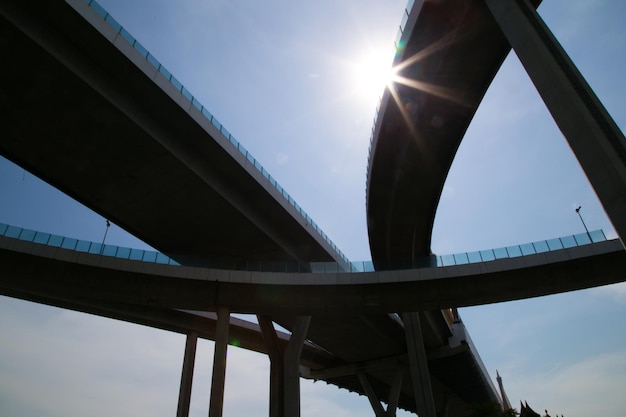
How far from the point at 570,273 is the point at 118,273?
23.1 m

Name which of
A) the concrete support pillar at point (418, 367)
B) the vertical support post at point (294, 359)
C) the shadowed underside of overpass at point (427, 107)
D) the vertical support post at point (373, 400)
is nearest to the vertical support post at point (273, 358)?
the vertical support post at point (294, 359)

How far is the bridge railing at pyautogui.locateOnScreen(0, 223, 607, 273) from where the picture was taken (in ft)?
62.1

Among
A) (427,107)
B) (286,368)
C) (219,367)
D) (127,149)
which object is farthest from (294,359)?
(427,107)

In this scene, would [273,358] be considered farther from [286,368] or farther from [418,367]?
[418,367]

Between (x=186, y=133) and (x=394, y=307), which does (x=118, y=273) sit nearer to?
(x=186, y=133)

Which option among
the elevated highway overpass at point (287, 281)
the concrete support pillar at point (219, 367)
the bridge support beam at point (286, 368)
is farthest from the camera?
the bridge support beam at point (286, 368)

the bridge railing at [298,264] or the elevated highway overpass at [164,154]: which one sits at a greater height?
the elevated highway overpass at [164,154]

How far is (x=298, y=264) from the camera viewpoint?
22.8 meters

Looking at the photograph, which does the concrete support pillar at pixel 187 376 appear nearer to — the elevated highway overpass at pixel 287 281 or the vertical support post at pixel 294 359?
the vertical support post at pixel 294 359

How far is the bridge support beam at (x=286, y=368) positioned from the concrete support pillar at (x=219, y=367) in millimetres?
5971

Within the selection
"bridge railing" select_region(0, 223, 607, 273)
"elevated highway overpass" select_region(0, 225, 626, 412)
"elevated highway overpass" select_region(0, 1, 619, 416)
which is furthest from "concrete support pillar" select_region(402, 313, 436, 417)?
"bridge railing" select_region(0, 223, 607, 273)

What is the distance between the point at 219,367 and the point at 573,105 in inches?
709

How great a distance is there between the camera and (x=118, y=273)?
20391 millimetres

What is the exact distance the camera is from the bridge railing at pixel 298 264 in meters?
18.9
